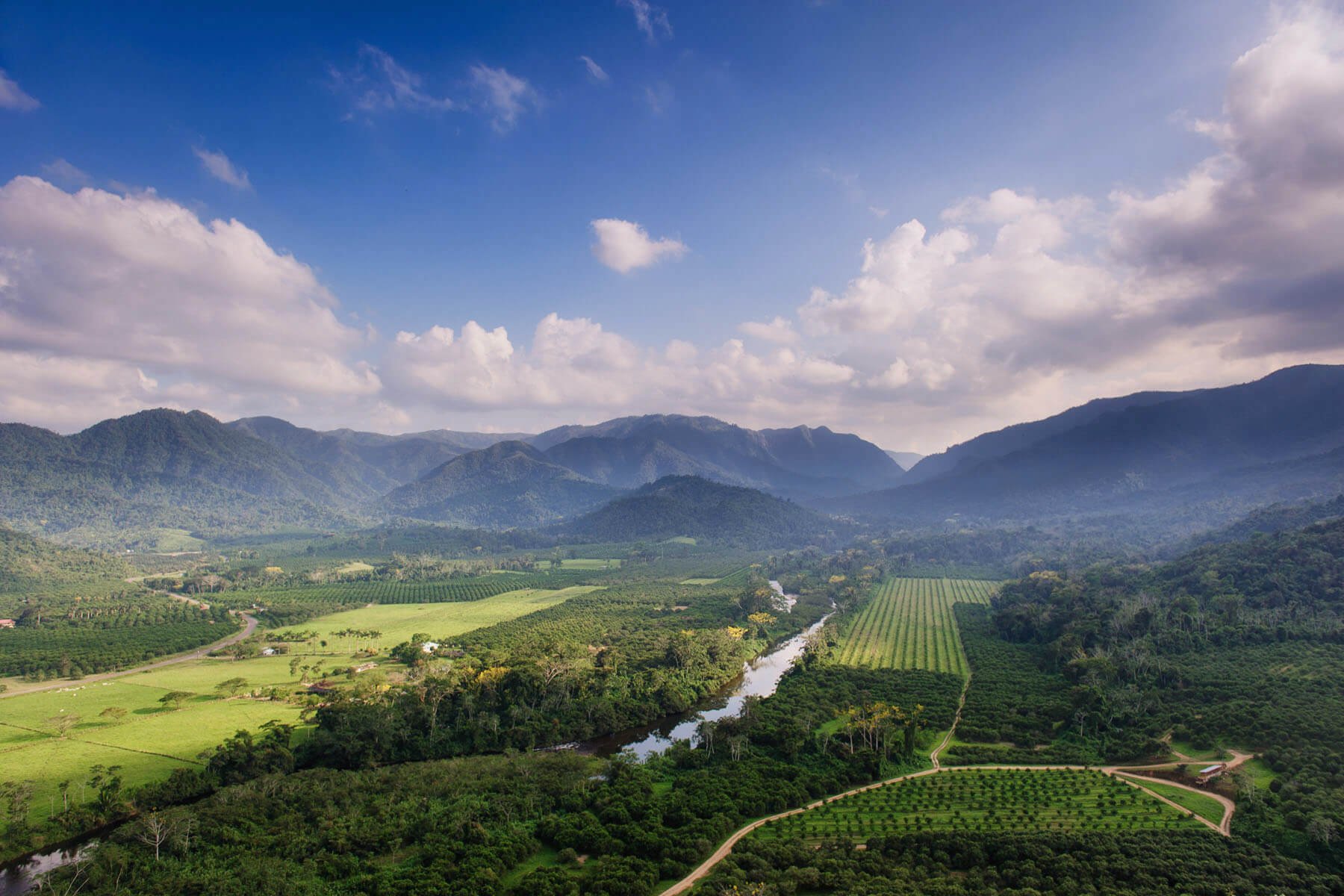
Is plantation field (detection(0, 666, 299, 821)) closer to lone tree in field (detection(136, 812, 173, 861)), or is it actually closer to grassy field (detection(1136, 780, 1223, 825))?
lone tree in field (detection(136, 812, 173, 861))

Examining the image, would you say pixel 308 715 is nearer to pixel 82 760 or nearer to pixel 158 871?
pixel 82 760

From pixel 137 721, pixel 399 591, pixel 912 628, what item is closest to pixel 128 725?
pixel 137 721

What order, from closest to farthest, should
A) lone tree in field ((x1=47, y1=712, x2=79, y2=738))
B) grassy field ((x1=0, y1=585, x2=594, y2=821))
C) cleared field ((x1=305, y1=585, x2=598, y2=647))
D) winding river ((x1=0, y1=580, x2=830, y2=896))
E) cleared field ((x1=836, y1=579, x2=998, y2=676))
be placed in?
winding river ((x1=0, y1=580, x2=830, y2=896)) → grassy field ((x1=0, y1=585, x2=594, y2=821)) → lone tree in field ((x1=47, y1=712, x2=79, y2=738)) → cleared field ((x1=836, y1=579, x2=998, y2=676)) → cleared field ((x1=305, y1=585, x2=598, y2=647))

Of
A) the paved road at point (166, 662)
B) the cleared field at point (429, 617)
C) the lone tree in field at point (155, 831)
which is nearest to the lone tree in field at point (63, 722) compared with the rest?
the paved road at point (166, 662)

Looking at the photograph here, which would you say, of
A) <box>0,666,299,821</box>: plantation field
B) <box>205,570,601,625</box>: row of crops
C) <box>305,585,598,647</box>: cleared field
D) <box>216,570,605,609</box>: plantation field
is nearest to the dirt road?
<box>0,666,299,821</box>: plantation field

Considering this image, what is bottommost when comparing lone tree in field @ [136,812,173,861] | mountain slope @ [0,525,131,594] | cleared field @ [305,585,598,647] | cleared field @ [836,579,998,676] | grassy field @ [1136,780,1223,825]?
cleared field @ [836,579,998,676]

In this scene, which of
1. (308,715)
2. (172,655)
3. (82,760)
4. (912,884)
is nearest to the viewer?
(912,884)

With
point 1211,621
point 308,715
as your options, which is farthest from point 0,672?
point 1211,621
